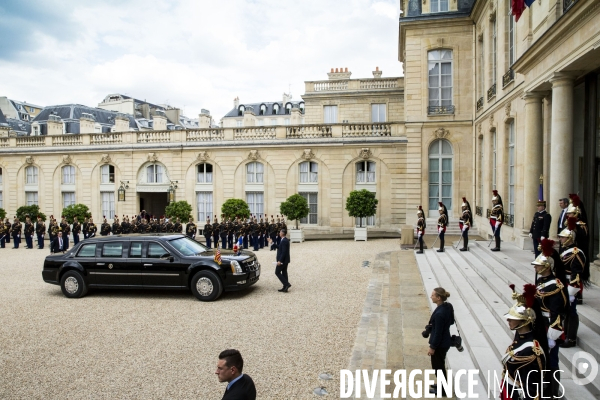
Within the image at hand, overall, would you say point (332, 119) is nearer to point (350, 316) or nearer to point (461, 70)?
point (461, 70)

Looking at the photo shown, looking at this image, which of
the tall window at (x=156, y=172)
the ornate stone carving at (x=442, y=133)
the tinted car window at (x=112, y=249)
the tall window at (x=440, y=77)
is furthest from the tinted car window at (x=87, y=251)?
the tall window at (x=440, y=77)

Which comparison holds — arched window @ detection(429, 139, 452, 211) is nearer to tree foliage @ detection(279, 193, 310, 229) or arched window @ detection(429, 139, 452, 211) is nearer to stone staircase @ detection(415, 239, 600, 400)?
tree foliage @ detection(279, 193, 310, 229)

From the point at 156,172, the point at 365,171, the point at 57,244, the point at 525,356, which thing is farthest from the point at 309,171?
the point at 525,356

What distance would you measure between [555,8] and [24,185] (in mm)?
30409

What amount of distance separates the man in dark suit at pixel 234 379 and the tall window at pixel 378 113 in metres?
26.2

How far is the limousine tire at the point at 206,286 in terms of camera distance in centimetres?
1017

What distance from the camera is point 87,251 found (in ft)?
36.3

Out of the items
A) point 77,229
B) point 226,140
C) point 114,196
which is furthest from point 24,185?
point 226,140

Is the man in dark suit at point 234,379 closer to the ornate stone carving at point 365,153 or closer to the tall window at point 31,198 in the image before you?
the ornate stone carving at point 365,153

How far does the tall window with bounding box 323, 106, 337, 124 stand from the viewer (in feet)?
95.3

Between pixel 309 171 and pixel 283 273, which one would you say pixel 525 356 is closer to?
pixel 283 273

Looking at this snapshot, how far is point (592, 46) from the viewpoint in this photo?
25.6 feet

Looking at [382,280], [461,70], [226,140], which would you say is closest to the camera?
[382,280]

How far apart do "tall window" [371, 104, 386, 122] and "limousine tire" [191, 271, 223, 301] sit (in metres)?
20.6
